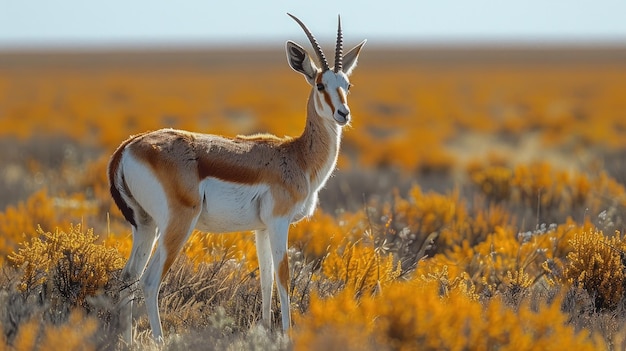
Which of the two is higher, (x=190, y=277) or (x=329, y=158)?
(x=329, y=158)

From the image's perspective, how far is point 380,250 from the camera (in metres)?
8.07

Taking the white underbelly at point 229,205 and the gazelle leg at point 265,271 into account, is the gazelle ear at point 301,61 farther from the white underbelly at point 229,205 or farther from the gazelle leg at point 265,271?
the gazelle leg at point 265,271

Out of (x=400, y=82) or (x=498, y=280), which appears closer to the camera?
(x=498, y=280)

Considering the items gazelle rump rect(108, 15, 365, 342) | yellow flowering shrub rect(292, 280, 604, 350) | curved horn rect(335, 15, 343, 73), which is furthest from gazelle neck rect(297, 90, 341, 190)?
yellow flowering shrub rect(292, 280, 604, 350)

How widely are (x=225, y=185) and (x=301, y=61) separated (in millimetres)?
1350

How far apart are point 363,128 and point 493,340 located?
24.2 metres

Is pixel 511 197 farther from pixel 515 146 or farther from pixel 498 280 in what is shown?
pixel 515 146

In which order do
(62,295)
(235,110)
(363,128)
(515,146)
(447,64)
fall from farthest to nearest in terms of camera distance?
(447,64) < (235,110) < (363,128) < (515,146) < (62,295)

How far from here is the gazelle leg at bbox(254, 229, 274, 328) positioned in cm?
655

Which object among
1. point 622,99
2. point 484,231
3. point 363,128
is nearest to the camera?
point 484,231

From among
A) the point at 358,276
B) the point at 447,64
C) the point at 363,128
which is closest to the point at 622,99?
the point at 363,128

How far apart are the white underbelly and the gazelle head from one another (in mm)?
784

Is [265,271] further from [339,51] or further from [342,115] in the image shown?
[339,51]

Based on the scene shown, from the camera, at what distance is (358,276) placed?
23.6 feet
